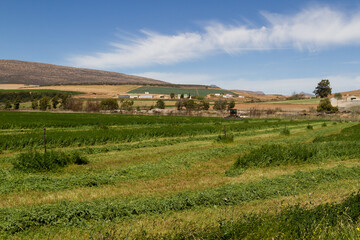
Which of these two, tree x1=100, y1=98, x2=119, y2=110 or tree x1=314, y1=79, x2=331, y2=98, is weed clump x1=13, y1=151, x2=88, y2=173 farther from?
tree x1=314, y1=79, x2=331, y2=98

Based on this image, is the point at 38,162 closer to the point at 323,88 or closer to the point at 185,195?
the point at 185,195

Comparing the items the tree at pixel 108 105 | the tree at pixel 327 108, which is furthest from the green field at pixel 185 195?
the tree at pixel 108 105

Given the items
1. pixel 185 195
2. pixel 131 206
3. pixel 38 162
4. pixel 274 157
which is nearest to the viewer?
pixel 131 206

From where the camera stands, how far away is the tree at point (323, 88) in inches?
5182

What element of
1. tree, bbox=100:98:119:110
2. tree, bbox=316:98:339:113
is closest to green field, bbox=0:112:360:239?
tree, bbox=316:98:339:113

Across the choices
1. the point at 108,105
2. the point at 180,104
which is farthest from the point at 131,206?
the point at 108,105

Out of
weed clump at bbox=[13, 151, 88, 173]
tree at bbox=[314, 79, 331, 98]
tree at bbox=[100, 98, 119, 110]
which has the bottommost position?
weed clump at bbox=[13, 151, 88, 173]

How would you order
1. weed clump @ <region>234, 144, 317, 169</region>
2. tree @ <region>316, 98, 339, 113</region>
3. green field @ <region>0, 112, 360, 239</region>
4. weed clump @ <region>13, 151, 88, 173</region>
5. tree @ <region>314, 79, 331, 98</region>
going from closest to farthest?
green field @ <region>0, 112, 360, 239</region>, weed clump @ <region>13, 151, 88, 173</region>, weed clump @ <region>234, 144, 317, 169</region>, tree @ <region>316, 98, 339, 113</region>, tree @ <region>314, 79, 331, 98</region>

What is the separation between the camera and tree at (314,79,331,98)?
131625mm

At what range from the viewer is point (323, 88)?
13250 cm

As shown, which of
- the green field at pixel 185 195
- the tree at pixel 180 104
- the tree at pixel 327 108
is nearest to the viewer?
the green field at pixel 185 195

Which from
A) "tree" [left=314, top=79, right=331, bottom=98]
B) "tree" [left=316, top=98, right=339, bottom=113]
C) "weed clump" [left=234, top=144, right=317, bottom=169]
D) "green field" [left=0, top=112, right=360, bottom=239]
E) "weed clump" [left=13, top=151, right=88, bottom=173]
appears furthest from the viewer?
"tree" [left=314, top=79, right=331, bottom=98]

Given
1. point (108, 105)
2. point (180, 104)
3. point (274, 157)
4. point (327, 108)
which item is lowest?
point (274, 157)

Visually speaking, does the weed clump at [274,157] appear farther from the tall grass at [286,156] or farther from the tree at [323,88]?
the tree at [323,88]
